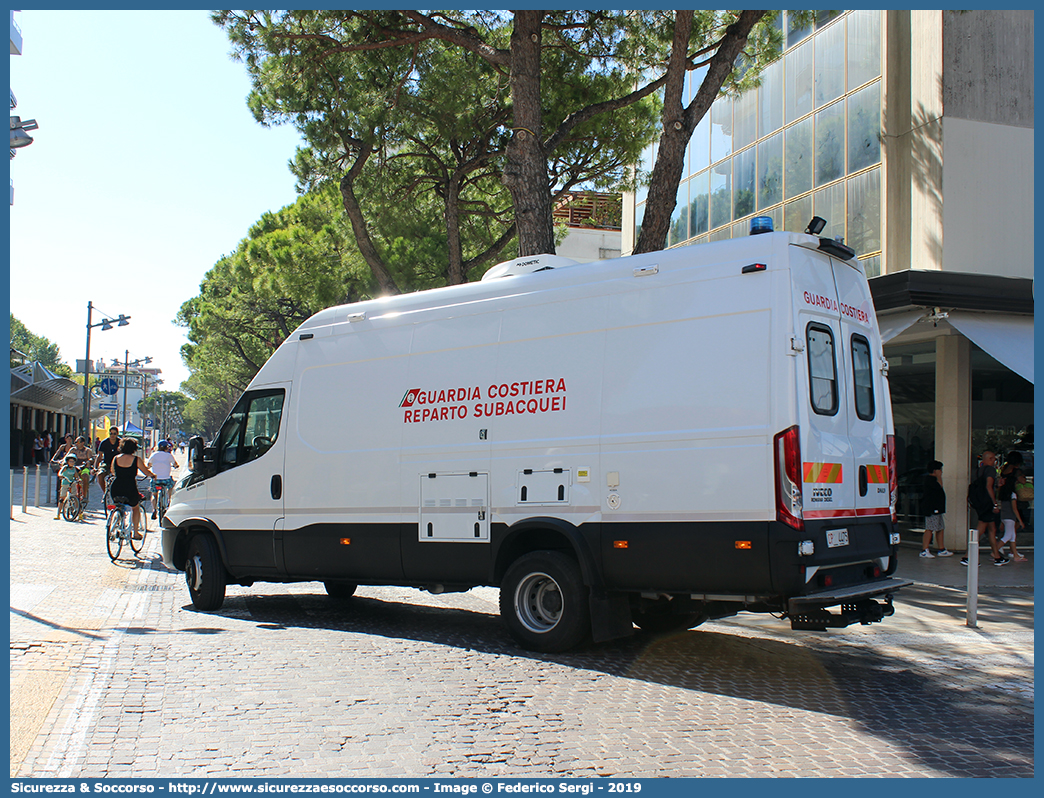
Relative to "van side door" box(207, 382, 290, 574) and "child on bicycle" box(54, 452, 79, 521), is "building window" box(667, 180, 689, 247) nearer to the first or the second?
"child on bicycle" box(54, 452, 79, 521)

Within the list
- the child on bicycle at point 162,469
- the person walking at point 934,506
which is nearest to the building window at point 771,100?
the person walking at point 934,506

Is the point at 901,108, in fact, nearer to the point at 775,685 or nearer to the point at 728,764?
the point at 775,685

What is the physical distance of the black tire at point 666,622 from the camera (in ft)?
26.6

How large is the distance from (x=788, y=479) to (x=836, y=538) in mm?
681

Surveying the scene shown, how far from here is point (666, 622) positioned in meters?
8.24

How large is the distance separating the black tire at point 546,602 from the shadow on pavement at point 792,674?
0.47 feet

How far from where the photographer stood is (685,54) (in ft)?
42.6

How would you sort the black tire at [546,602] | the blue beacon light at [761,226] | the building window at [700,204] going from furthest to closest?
the building window at [700,204] < the black tire at [546,602] < the blue beacon light at [761,226]

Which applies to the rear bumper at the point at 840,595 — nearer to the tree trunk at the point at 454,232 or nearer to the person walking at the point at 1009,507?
the person walking at the point at 1009,507

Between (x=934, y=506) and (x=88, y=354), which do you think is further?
(x=88, y=354)

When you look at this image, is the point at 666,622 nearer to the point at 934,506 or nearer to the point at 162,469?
the point at 934,506

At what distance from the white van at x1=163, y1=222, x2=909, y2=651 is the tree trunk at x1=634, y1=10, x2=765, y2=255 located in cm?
535

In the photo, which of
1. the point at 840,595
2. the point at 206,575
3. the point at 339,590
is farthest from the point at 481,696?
the point at 339,590
